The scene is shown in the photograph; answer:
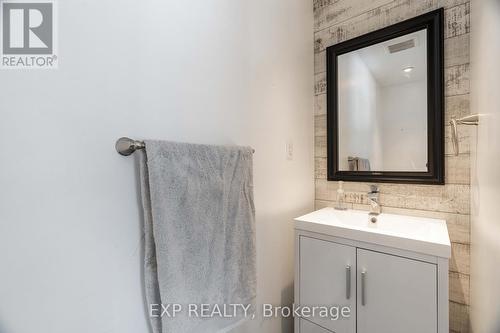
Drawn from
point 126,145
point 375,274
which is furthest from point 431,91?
point 126,145

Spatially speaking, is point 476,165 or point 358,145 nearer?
point 476,165

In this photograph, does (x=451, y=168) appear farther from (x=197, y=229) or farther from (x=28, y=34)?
(x=28, y=34)

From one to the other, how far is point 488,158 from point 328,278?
28.5 inches

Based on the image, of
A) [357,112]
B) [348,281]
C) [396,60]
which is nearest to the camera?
[348,281]

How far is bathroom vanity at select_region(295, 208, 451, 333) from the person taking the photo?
856 mm

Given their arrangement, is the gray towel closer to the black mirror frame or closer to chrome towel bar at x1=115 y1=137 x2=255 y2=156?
chrome towel bar at x1=115 y1=137 x2=255 y2=156

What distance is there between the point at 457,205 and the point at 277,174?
81cm

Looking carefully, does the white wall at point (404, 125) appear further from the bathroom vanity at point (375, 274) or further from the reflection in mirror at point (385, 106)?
the bathroom vanity at point (375, 274)

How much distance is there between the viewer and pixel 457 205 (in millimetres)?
1098

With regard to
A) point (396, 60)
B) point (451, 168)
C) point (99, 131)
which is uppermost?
point (396, 60)

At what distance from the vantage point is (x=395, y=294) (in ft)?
3.03

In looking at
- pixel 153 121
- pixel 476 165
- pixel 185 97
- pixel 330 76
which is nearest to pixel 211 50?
pixel 185 97

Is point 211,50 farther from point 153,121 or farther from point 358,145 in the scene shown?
point 358,145

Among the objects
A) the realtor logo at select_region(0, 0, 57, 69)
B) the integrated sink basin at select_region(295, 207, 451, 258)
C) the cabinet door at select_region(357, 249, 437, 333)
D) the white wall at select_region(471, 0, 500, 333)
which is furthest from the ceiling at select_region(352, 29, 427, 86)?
the realtor logo at select_region(0, 0, 57, 69)
